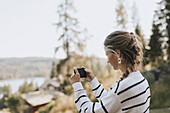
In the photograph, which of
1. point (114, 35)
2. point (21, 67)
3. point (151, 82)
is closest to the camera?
point (114, 35)

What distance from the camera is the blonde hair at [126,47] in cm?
96

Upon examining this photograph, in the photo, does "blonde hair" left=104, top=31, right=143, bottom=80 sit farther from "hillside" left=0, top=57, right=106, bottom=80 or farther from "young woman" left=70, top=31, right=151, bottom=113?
"hillside" left=0, top=57, right=106, bottom=80

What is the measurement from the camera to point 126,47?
97cm

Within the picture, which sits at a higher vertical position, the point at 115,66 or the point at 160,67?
the point at 115,66

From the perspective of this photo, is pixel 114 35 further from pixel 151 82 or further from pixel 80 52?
pixel 80 52

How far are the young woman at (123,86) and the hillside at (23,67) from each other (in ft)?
136

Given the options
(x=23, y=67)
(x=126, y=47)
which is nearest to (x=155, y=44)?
(x=126, y=47)

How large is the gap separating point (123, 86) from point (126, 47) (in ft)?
0.79

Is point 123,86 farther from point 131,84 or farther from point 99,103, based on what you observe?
point 99,103

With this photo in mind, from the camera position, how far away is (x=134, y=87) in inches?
34.6

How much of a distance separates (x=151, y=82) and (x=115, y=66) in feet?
34.1

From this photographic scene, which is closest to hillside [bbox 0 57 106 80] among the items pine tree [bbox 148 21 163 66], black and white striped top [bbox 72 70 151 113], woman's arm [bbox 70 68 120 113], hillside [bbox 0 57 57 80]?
hillside [bbox 0 57 57 80]

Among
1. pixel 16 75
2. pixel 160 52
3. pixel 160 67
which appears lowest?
pixel 16 75

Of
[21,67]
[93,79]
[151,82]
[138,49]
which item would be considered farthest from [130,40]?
[21,67]
